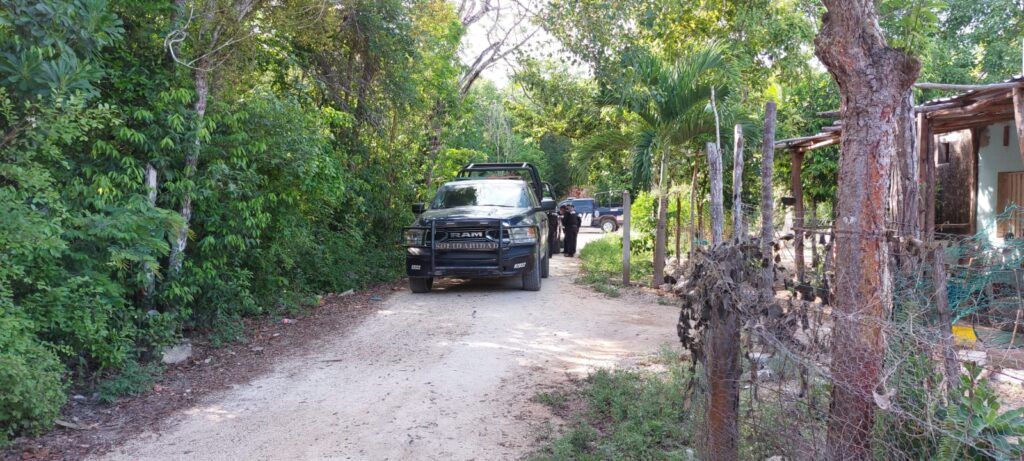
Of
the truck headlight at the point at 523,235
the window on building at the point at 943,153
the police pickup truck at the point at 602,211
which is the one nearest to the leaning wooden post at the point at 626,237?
the truck headlight at the point at 523,235

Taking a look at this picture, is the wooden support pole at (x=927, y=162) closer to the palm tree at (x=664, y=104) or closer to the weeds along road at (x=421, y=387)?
the palm tree at (x=664, y=104)

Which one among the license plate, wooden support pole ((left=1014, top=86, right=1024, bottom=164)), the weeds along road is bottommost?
the weeds along road

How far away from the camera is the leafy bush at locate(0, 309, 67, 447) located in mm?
4457

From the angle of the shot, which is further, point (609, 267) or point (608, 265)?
point (608, 265)

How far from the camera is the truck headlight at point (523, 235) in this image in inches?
431

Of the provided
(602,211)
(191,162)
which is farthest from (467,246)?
(602,211)

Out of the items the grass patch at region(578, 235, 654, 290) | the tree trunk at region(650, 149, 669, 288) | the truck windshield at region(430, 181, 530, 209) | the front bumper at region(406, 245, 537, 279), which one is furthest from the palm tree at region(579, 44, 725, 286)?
the front bumper at region(406, 245, 537, 279)

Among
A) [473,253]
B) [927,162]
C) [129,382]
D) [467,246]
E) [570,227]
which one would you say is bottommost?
[129,382]

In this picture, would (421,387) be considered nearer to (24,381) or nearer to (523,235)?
(24,381)

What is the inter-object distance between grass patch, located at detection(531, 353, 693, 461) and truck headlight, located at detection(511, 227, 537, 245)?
15.7 feet

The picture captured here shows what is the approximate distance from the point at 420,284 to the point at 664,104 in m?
4.90

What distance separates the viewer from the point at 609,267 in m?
15.3

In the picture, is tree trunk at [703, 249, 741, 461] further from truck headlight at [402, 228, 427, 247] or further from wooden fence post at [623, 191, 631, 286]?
wooden fence post at [623, 191, 631, 286]

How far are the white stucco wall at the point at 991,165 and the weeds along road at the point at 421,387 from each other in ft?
17.9
